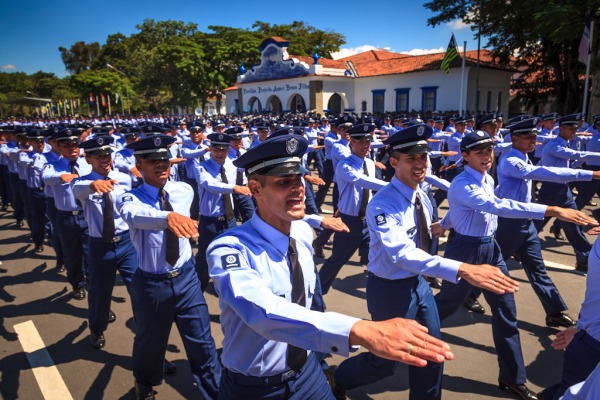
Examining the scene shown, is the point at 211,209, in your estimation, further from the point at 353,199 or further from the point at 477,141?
the point at 477,141

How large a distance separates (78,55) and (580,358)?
10978 centimetres

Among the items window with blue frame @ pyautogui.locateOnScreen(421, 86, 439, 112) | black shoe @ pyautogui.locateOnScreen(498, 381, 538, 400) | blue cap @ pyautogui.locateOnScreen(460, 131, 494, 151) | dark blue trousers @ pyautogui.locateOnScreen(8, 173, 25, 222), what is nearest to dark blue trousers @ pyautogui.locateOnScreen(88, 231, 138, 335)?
blue cap @ pyautogui.locateOnScreen(460, 131, 494, 151)

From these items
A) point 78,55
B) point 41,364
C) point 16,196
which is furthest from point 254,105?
point 78,55

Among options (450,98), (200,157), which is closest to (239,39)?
(450,98)

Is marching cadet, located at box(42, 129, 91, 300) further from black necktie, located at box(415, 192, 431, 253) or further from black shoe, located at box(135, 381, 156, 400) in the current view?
black necktie, located at box(415, 192, 431, 253)

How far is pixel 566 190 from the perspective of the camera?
6578 millimetres

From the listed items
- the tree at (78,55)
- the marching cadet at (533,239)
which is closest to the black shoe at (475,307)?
the marching cadet at (533,239)

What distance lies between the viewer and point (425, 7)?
30.6 metres

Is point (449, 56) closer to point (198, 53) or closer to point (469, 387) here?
point (469, 387)

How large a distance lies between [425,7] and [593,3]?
47.2 ft

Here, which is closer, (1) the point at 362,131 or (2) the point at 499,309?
(2) the point at 499,309

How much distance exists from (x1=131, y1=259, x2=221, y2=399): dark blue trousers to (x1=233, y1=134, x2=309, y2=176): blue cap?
181cm

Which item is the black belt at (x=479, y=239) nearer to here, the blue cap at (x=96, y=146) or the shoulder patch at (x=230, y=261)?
the shoulder patch at (x=230, y=261)

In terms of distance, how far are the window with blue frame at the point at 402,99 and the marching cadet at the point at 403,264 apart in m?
31.1
